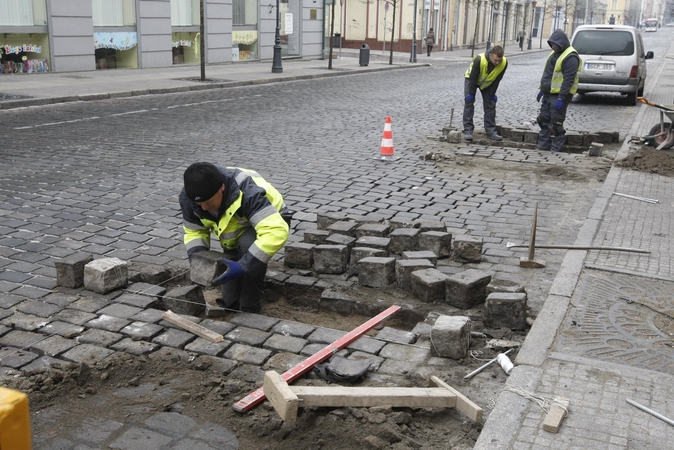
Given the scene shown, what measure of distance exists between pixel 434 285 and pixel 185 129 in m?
8.85

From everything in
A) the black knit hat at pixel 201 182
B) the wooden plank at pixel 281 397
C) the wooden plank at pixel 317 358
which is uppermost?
the black knit hat at pixel 201 182

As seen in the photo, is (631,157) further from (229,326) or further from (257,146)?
(229,326)

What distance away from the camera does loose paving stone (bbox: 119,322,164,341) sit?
14.9 ft

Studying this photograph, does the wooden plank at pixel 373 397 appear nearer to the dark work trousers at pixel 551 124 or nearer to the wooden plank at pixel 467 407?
the wooden plank at pixel 467 407

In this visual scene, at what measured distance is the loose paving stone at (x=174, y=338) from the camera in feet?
14.7

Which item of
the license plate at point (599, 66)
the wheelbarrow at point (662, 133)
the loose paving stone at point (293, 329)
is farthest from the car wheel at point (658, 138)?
the loose paving stone at point (293, 329)

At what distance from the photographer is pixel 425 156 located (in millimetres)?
11047

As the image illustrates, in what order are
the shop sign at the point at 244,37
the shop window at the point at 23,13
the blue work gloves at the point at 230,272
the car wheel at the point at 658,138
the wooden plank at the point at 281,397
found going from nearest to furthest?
the wooden plank at the point at 281,397, the blue work gloves at the point at 230,272, the car wheel at the point at 658,138, the shop window at the point at 23,13, the shop sign at the point at 244,37

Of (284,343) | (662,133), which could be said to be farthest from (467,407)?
(662,133)

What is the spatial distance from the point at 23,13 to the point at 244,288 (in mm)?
19107

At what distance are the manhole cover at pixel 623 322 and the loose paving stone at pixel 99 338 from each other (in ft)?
8.87

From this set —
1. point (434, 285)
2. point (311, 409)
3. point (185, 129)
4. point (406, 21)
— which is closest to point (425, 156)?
point (185, 129)

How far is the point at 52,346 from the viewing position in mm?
4352

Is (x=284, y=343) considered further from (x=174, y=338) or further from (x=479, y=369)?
(x=479, y=369)
